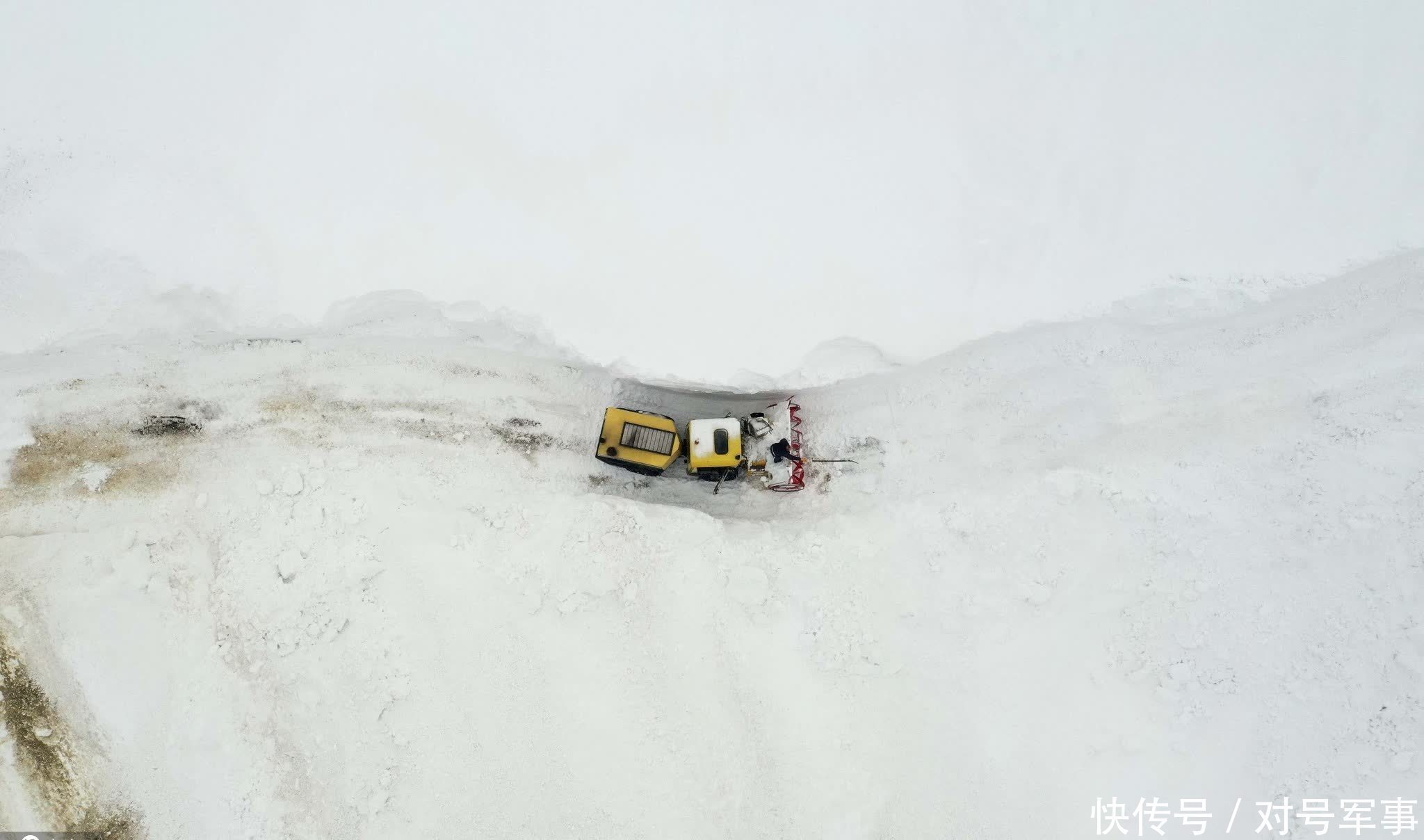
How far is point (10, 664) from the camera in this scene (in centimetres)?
1416

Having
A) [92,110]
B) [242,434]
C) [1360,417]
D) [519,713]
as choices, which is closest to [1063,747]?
[1360,417]

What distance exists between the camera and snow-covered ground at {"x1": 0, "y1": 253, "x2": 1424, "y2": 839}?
13.2 metres

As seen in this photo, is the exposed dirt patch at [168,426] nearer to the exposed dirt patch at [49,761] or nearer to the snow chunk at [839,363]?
the exposed dirt patch at [49,761]

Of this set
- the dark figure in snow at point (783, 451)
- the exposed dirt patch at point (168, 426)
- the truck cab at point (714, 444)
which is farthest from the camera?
the dark figure in snow at point (783, 451)

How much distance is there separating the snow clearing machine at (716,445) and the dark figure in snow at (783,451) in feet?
0.05

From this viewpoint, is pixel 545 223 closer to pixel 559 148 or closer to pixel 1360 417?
pixel 559 148

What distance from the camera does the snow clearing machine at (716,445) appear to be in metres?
14.7

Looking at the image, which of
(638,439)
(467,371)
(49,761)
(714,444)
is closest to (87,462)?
(49,761)

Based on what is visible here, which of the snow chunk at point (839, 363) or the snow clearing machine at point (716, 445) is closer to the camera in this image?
the snow chunk at point (839, 363)

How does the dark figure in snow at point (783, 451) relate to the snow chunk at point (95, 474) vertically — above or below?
above

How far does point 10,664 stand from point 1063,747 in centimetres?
1954

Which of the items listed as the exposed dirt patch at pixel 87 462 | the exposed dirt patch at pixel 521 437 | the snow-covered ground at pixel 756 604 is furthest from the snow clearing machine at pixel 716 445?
the exposed dirt patch at pixel 87 462

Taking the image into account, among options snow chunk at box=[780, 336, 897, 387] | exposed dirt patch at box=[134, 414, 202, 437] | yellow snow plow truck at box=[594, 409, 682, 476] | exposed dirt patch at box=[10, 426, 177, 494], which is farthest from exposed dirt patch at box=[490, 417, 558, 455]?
exposed dirt patch at box=[10, 426, 177, 494]

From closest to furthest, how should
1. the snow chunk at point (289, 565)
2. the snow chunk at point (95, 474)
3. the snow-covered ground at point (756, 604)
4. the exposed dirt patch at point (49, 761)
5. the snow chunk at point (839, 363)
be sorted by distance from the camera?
the snow-covered ground at point (756, 604) → the exposed dirt patch at point (49, 761) → the snow chunk at point (839, 363) → the snow chunk at point (289, 565) → the snow chunk at point (95, 474)
